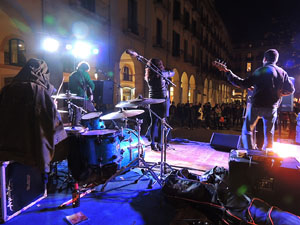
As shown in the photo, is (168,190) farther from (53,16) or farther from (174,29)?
(174,29)

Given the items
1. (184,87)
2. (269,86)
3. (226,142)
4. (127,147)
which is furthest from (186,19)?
(127,147)

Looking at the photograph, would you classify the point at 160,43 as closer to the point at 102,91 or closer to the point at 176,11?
the point at 176,11

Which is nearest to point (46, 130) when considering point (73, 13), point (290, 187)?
point (290, 187)

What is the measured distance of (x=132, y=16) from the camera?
13867 mm

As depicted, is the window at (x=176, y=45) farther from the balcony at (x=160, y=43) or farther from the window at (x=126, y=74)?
the window at (x=126, y=74)

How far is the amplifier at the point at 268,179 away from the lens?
2.77m

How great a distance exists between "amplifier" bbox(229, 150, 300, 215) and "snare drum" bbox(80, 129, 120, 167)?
1.86 metres

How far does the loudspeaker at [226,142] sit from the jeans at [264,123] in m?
1.63

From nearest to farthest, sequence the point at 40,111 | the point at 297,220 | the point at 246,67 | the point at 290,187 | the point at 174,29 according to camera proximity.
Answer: the point at 297,220 < the point at 40,111 < the point at 290,187 < the point at 174,29 < the point at 246,67

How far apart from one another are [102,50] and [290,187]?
34.0 feet

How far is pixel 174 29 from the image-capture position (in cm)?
1973

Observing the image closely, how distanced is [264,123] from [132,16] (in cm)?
1225

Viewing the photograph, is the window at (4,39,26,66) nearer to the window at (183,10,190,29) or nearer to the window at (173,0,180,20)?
the window at (173,0,180,20)

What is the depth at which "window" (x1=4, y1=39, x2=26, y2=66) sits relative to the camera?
11.4 meters
